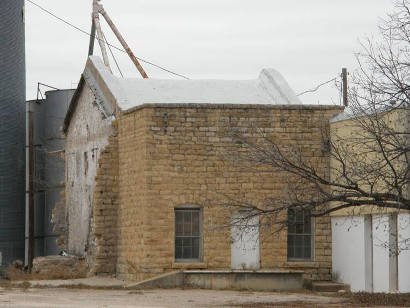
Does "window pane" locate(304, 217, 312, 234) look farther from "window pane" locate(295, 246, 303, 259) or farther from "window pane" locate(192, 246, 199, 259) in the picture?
"window pane" locate(192, 246, 199, 259)

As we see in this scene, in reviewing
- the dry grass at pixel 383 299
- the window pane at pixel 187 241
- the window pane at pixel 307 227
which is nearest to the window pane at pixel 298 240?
the window pane at pixel 307 227

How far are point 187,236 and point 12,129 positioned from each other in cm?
1417

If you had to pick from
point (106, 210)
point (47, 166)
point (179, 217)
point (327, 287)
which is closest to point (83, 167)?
point (106, 210)

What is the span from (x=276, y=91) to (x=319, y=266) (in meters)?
6.55

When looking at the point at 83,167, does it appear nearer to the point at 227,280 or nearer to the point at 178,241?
the point at 178,241

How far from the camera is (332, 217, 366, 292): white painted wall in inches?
1087

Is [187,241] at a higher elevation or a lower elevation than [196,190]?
lower

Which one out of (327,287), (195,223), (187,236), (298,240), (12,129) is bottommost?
(327,287)

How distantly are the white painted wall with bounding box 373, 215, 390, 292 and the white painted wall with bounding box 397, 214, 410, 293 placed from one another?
0.46 meters

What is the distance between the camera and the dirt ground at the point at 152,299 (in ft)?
70.3

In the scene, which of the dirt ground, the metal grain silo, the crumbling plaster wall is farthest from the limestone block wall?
the metal grain silo

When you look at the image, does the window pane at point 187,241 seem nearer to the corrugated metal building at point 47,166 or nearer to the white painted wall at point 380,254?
the white painted wall at point 380,254

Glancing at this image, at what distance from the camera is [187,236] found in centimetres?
2897

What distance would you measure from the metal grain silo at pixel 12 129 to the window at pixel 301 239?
48.5 feet
